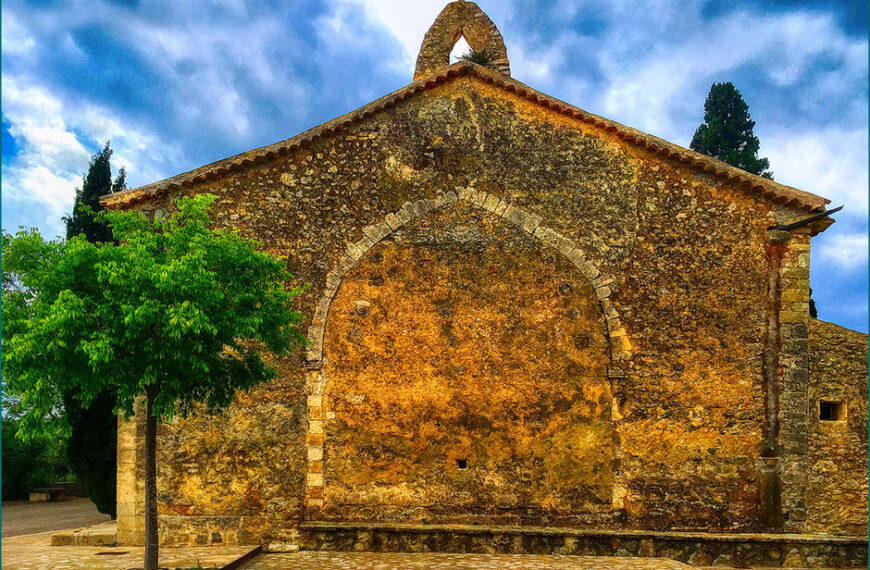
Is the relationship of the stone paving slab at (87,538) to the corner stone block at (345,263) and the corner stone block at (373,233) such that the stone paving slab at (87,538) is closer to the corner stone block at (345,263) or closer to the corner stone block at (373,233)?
the corner stone block at (345,263)

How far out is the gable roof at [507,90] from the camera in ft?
33.4

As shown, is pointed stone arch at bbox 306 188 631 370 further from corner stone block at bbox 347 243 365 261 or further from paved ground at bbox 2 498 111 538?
paved ground at bbox 2 498 111 538

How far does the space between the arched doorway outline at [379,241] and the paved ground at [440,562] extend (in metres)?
1.09

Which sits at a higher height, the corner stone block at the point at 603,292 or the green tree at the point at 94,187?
the green tree at the point at 94,187

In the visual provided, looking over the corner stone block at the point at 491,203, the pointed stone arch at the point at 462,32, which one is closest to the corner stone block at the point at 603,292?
the corner stone block at the point at 491,203

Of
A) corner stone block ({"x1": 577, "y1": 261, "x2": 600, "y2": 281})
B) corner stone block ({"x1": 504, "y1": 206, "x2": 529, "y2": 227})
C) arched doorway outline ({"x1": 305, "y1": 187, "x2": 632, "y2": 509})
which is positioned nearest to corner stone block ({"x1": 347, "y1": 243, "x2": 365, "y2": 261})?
arched doorway outline ({"x1": 305, "y1": 187, "x2": 632, "y2": 509})

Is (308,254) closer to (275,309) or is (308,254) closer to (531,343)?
(275,309)

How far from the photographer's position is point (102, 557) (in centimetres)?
846

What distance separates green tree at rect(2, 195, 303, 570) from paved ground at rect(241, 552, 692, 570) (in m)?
2.20

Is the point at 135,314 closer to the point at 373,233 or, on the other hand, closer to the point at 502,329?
the point at 373,233

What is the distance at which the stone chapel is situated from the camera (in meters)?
9.62

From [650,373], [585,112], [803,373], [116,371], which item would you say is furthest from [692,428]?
[116,371]

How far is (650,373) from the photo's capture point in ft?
33.1

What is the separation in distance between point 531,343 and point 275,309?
476 centimetres
